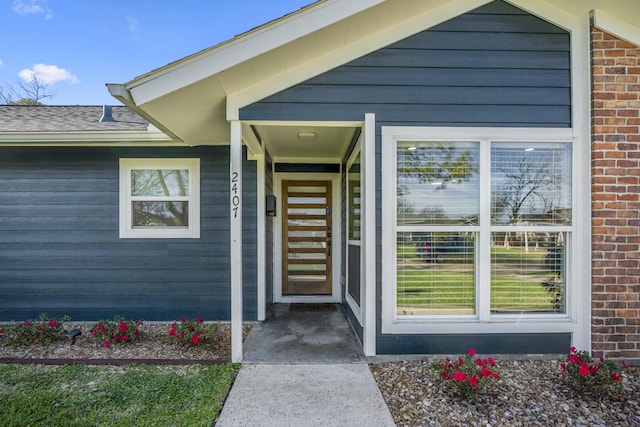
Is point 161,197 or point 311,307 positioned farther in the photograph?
point 311,307

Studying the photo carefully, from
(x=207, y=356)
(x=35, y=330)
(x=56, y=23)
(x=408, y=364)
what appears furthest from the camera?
(x=56, y=23)

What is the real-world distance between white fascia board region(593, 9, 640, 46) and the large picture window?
1009mm

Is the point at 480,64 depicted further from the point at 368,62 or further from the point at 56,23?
the point at 56,23

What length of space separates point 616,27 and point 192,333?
4912 mm

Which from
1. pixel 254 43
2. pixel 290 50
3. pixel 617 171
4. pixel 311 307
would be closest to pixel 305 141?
pixel 290 50

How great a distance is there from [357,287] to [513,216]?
68.3 inches

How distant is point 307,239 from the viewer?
570 centimetres

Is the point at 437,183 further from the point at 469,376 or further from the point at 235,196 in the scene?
the point at 235,196

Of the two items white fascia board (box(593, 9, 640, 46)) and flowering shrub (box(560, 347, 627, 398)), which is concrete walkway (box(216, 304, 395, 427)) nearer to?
flowering shrub (box(560, 347, 627, 398))

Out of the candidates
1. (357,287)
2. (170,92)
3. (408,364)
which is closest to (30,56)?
(170,92)

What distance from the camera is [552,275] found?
131 inches

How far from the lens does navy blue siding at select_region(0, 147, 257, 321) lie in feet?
15.0

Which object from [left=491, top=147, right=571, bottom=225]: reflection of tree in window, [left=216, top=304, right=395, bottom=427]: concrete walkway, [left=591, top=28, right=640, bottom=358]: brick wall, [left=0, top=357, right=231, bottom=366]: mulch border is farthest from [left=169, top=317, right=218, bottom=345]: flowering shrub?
[left=591, top=28, right=640, bottom=358]: brick wall

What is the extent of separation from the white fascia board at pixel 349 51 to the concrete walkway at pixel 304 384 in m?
2.24
